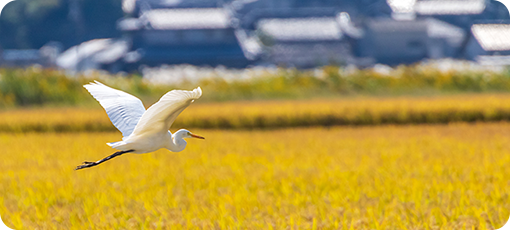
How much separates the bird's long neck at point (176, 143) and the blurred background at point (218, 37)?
118ft

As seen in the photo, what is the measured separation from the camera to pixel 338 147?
8.48m

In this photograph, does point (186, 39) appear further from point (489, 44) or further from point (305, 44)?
point (489, 44)

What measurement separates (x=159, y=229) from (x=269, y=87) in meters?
14.1

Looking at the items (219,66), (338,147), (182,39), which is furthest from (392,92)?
(182,39)

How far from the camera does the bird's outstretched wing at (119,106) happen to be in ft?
4.74

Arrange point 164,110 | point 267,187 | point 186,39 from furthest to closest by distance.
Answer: point 186,39 → point 267,187 → point 164,110

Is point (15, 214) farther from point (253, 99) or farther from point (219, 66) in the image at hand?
point (219, 66)

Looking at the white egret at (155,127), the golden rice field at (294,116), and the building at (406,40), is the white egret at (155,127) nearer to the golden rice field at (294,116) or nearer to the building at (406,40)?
the golden rice field at (294,116)

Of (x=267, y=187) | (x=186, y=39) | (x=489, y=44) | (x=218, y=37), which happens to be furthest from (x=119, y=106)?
(x=489, y=44)

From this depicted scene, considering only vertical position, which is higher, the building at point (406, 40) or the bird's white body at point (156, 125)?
the bird's white body at point (156, 125)

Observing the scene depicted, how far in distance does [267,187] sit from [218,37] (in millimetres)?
36731

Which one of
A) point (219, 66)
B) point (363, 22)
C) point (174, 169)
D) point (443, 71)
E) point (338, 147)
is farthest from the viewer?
point (363, 22)

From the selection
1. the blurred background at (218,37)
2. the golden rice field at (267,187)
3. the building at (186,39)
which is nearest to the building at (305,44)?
the blurred background at (218,37)

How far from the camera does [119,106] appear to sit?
1.52 m
